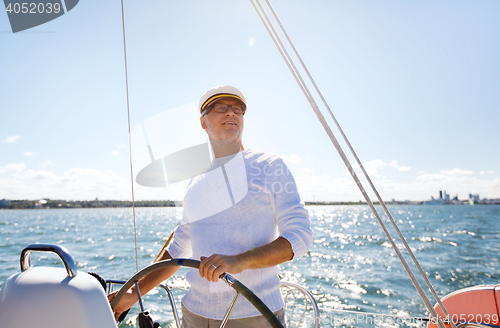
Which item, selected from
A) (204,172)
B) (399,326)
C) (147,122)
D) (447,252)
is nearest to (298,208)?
(204,172)

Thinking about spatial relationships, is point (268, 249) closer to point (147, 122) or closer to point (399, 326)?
point (147, 122)

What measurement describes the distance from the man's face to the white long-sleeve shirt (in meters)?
0.11

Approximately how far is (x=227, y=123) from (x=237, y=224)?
1.42 feet

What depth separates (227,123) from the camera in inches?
51.2

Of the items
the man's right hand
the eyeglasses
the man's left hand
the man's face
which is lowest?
the man's right hand

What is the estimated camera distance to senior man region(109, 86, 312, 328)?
99 cm

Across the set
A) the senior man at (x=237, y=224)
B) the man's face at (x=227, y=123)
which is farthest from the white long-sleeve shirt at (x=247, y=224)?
the man's face at (x=227, y=123)

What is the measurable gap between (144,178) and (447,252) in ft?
45.8

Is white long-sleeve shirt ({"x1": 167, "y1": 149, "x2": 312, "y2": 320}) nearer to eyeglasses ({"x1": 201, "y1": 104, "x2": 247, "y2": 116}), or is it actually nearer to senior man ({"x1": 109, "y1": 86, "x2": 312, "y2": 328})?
senior man ({"x1": 109, "y1": 86, "x2": 312, "y2": 328})

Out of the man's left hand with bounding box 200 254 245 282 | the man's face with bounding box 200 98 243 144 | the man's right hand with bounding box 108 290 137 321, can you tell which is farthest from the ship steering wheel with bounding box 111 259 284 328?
the man's face with bounding box 200 98 243 144

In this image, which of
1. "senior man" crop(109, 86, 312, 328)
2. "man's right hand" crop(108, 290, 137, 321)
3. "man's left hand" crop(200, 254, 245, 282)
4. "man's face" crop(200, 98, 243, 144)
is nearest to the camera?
"man's left hand" crop(200, 254, 245, 282)

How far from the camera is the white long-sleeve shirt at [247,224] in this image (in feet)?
3.47

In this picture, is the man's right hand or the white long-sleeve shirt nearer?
the white long-sleeve shirt

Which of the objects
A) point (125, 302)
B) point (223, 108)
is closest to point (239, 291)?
point (125, 302)
